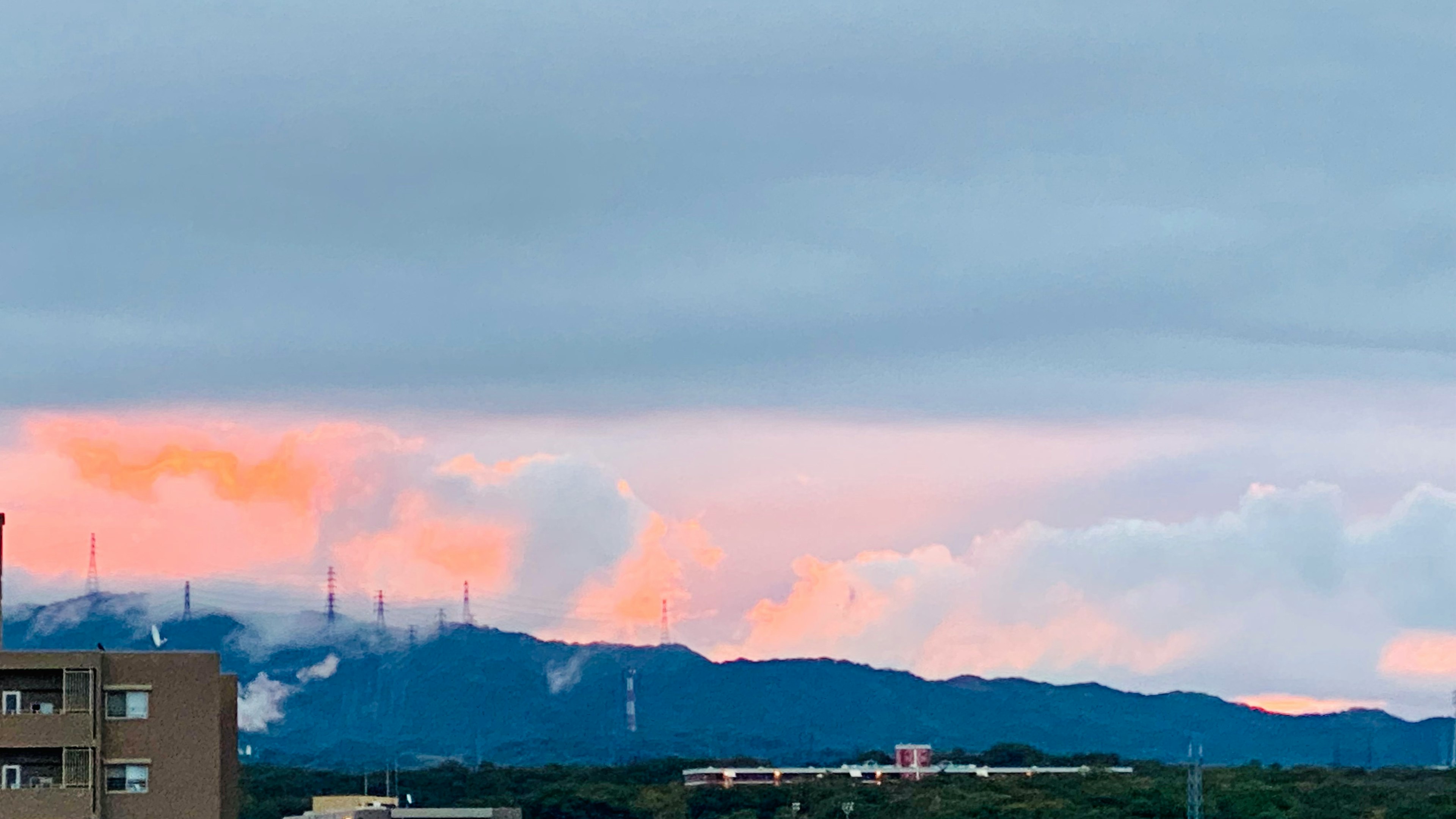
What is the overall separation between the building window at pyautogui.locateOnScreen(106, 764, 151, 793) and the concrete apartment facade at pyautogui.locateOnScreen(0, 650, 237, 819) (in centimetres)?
3

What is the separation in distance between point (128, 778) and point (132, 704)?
2.55 metres

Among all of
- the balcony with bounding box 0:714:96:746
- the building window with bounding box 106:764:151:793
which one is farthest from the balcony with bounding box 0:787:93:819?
the building window with bounding box 106:764:151:793

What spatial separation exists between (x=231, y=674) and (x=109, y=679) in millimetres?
20148

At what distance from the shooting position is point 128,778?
9188 centimetres

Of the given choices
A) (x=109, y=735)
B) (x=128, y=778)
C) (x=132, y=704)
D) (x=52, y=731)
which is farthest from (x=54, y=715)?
(x=128, y=778)

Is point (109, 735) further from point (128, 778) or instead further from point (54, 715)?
point (54, 715)

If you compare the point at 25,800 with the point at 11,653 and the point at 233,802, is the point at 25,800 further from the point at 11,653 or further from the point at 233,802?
the point at 233,802

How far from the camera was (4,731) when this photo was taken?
297ft

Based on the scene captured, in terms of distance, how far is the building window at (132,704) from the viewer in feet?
301

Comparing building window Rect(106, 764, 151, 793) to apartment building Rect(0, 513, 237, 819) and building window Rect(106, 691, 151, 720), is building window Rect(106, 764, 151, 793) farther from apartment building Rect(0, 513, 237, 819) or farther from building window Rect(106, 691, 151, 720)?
building window Rect(106, 691, 151, 720)

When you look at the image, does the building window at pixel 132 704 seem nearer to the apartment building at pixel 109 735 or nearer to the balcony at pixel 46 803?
the apartment building at pixel 109 735

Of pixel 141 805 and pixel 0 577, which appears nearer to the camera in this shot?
pixel 141 805

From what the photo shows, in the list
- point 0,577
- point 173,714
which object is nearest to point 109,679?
A: point 173,714

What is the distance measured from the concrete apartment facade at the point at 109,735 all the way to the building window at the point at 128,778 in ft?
0.10
